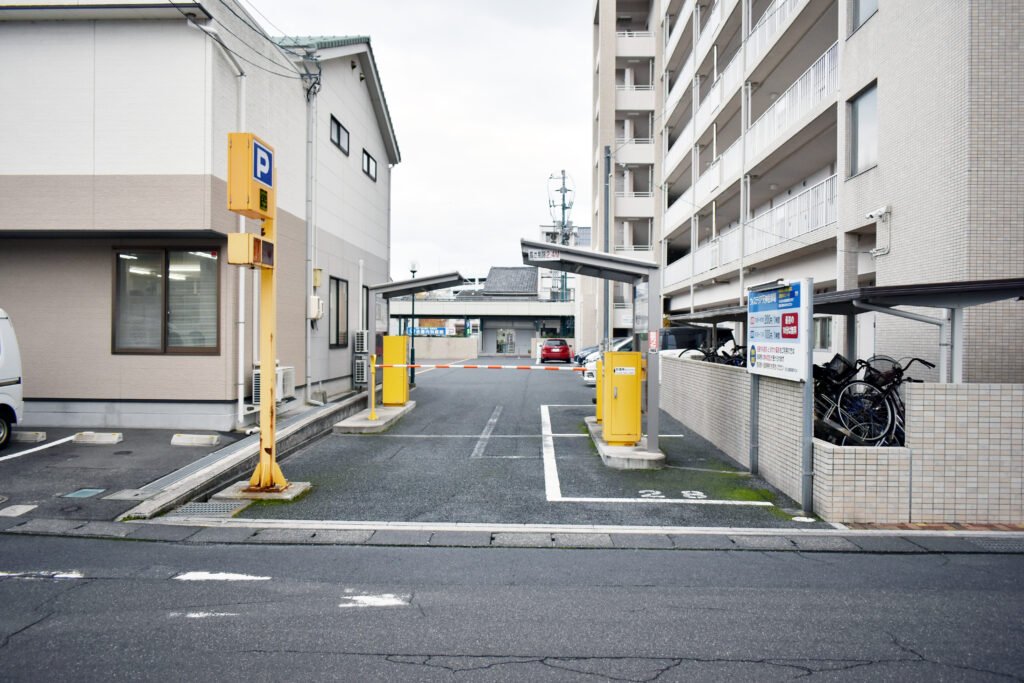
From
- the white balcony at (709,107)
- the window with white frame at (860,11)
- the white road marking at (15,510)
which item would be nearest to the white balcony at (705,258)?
the white balcony at (709,107)

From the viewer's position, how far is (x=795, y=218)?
1361cm

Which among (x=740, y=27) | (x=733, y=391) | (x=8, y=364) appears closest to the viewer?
(x=8, y=364)

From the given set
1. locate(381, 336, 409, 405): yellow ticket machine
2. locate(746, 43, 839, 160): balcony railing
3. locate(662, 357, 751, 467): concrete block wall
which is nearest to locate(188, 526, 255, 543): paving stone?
locate(662, 357, 751, 467): concrete block wall

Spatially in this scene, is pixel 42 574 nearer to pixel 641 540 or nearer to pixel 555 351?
pixel 641 540

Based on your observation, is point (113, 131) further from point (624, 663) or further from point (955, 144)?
point (955, 144)

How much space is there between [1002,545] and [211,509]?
7.48m

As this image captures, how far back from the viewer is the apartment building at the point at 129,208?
8742 mm

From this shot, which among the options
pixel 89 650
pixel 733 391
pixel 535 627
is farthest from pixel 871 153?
pixel 89 650

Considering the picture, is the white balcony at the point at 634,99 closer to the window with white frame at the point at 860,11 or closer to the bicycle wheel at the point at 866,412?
the window with white frame at the point at 860,11

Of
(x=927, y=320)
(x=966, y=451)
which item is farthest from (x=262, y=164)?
(x=966, y=451)

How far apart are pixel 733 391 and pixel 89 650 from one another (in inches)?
310

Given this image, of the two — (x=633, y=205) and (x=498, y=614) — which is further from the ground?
(x=633, y=205)

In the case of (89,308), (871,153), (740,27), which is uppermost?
(740,27)

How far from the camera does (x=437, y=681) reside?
3.04 meters
